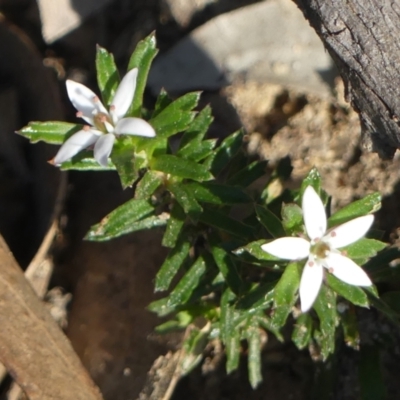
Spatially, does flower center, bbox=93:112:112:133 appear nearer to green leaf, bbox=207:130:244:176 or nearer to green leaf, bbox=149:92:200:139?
green leaf, bbox=149:92:200:139

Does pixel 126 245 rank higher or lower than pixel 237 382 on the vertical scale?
higher

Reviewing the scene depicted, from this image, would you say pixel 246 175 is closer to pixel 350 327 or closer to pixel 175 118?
pixel 175 118

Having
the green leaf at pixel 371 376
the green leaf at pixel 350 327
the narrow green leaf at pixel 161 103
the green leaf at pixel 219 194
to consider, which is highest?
the narrow green leaf at pixel 161 103

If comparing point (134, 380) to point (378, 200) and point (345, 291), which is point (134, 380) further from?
point (378, 200)

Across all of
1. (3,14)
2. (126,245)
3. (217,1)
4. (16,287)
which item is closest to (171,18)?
(217,1)

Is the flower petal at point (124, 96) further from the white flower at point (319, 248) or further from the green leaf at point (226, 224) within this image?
the white flower at point (319, 248)

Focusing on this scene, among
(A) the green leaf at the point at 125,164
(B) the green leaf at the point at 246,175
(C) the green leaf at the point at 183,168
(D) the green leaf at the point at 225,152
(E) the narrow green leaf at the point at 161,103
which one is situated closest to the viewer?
(A) the green leaf at the point at 125,164

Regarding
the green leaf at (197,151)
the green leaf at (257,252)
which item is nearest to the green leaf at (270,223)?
the green leaf at (257,252)
